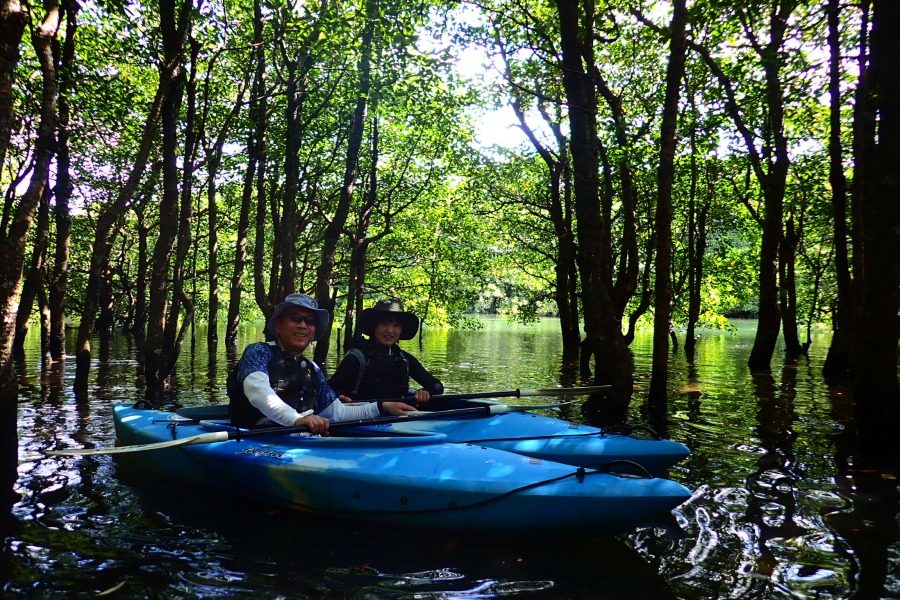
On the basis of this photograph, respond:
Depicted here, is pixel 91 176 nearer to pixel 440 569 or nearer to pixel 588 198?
pixel 588 198

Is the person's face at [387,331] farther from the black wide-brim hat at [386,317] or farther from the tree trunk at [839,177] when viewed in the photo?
the tree trunk at [839,177]

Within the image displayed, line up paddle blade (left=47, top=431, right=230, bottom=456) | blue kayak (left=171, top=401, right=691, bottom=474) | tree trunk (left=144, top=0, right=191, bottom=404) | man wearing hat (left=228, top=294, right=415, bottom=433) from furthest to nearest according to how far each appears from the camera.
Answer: tree trunk (left=144, top=0, right=191, bottom=404), blue kayak (left=171, top=401, right=691, bottom=474), man wearing hat (left=228, top=294, right=415, bottom=433), paddle blade (left=47, top=431, right=230, bottom=456)

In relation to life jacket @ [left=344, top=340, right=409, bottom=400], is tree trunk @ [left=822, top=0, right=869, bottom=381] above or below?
above

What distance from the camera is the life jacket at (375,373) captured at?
6.77m

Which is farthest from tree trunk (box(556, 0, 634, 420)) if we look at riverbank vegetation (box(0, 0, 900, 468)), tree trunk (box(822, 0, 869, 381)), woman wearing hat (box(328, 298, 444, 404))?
tree trunk (box(822, 0, 869, 381))

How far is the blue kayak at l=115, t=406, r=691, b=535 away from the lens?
12.9 feet

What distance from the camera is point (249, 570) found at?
3768 millimetres

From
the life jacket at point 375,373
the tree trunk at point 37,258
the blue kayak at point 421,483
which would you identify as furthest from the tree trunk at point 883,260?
the tree trunk at point 37,258

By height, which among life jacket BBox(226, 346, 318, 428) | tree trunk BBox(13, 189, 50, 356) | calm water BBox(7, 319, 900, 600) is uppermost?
tree trunk BBox(13, 189, 50, 356)

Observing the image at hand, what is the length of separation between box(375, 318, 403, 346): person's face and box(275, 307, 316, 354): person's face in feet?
4.23

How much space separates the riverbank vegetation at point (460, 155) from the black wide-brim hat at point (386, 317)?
321 centimetres

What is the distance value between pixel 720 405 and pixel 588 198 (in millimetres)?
4534

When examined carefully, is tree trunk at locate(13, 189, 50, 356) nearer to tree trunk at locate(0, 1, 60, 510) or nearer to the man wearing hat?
tree trunk at locate(0, 1, 60, 510)

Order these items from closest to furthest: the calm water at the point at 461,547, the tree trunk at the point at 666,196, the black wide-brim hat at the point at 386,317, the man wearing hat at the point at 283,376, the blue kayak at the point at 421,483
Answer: the calm water at the point at 461,547 → the blue kayak at the point at 421,483 → the man wearing hat at the point at 283,376 → the black wide-brim hat at the point at 386,317 → the tree trunk at the point at 666,196
